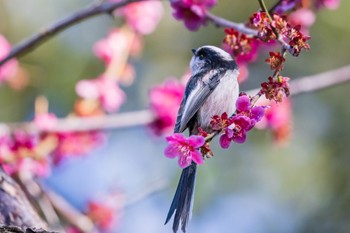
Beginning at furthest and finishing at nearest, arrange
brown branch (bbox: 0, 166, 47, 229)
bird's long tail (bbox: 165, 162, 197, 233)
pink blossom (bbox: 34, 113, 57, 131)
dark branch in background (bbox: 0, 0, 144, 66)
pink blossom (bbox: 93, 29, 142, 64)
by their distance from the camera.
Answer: pink blossom (bbox: 93, 29, 142, 64), pink blossom (bbox: 34, 113, 57, 131), dark branch in background (bbox: 0, 0, 144, 66), brown branch (bbox: 0, 166, 47, 229), bird's long tail (bbox: 165, 162, 197, 233)

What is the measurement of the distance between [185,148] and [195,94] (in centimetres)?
39

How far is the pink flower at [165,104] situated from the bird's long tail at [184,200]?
1.56 m

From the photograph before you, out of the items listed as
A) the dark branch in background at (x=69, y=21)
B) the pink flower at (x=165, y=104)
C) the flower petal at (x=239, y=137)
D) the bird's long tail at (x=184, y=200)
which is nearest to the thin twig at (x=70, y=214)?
the pink flower at (x=165, y=104)

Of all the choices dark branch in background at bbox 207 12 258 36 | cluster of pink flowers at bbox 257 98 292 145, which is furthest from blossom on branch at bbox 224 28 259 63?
cluster of pink flowers at bbox 257 98 292 145

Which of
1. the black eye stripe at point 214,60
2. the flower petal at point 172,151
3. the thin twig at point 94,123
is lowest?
the flower petal at point 172,151

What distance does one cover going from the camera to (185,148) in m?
2.19

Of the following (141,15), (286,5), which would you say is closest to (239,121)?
(286,5)

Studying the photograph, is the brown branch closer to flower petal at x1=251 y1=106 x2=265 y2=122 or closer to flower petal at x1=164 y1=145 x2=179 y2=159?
flower petal at x1=164 y1=145 x2=179 y2=159

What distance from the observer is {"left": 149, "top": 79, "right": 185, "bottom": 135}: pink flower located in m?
4.17

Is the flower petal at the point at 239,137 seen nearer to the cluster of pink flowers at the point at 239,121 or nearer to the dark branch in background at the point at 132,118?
the cluster of pink flowers at the point at 239,121

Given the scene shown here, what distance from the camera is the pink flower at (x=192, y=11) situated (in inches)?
116

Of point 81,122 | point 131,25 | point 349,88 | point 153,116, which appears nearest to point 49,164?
point 81,122

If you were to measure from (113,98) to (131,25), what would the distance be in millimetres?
472

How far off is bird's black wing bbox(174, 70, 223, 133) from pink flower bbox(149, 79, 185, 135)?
1564mm
